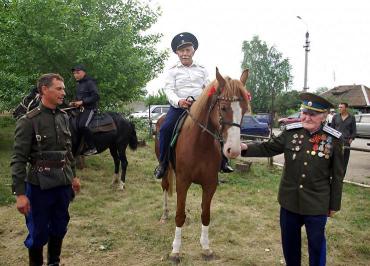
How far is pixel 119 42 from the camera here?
352 inches

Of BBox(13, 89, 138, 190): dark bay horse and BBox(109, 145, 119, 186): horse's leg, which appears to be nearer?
BBox(13, 89, 138, 190): dark bay horse

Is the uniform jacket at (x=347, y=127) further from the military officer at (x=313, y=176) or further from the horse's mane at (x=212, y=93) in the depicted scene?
the military officer at (x=313, y=176)

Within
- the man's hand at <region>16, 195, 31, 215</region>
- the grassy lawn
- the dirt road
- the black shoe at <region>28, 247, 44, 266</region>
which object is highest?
the man's hand at <region>16, 195, 31, 215</region>

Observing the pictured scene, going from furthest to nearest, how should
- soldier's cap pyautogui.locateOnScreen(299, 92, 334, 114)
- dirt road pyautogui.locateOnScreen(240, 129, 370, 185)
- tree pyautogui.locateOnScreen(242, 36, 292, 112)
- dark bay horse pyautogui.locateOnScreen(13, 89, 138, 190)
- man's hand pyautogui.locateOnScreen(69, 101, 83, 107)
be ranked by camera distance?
tree pyautogui.locateOnScreen(242, 36, 292, 112)
dirt road pyautogui.locateOnScreen(240, 129, 370, 185)
dark bay horse pyautogui.locateOnScreen(13, 89, 138, 190)
man's hand pyautogui.locateOnScreen(69, 101, 83, 107)
soldier's cap pyautogui.locateOnScreen(299, 92, 334, 114)

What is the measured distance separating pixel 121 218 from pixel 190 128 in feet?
8.03

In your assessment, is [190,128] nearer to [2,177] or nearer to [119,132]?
[119,132]

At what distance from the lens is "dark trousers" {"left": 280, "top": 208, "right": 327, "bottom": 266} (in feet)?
9.64

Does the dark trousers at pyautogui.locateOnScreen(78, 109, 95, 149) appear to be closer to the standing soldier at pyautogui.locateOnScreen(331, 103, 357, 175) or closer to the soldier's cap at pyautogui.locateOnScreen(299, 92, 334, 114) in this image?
the soldier's cap at pyautogui.locateOnScreen(299, 92, 334, 114)

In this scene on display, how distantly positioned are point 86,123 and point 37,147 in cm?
417

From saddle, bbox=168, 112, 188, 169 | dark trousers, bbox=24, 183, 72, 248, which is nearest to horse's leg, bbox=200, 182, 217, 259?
saddle, bbox=168, 112, 188, 169

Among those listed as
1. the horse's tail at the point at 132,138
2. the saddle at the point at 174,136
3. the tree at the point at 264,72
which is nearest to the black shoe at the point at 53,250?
the saddle at the point at 174,136

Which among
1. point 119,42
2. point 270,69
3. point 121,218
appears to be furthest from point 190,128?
point 270,69

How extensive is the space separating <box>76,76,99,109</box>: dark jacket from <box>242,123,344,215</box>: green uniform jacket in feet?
16.8

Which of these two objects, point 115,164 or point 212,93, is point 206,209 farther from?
point 115,164
